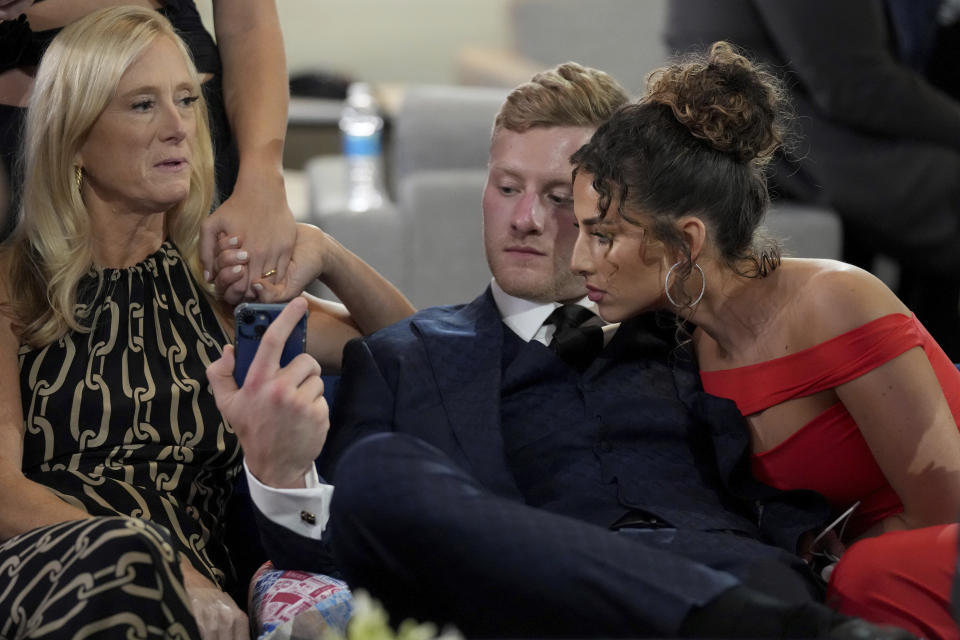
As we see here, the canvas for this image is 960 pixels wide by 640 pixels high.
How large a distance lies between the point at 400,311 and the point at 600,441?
0.43 m

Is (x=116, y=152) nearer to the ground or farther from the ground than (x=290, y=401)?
farther from the ground

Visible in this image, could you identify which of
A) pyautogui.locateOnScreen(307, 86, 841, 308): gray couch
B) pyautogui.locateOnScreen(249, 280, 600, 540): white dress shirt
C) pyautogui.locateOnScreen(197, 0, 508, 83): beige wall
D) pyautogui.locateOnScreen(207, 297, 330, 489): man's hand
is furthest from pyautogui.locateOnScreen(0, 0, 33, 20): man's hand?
pyautogui.locateOnScreen(197, 0, 508, 83): beige wall

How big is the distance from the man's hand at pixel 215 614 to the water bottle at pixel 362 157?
6.74 feet

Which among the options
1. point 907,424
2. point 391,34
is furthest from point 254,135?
point 391,34

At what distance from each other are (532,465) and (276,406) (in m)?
0.41

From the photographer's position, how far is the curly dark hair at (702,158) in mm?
1709

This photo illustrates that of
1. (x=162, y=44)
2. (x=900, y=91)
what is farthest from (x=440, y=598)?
(x=900, y=91)

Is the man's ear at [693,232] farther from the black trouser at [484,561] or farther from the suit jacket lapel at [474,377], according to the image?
the black trouser at [484,561]

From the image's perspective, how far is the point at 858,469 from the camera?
1.74 metres

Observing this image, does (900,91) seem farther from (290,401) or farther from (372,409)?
(290,401)

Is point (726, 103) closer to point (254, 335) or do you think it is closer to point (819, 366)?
point (819, 366)

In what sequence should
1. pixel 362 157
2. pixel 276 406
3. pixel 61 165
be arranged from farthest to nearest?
1. pixel 362 157
2. pixel 61 165
3. pixel 276 406

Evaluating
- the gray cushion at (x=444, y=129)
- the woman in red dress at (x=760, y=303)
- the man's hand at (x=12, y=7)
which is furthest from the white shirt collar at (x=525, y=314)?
the gray cushion at (x=444, y=129)

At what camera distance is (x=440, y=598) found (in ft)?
4.65
